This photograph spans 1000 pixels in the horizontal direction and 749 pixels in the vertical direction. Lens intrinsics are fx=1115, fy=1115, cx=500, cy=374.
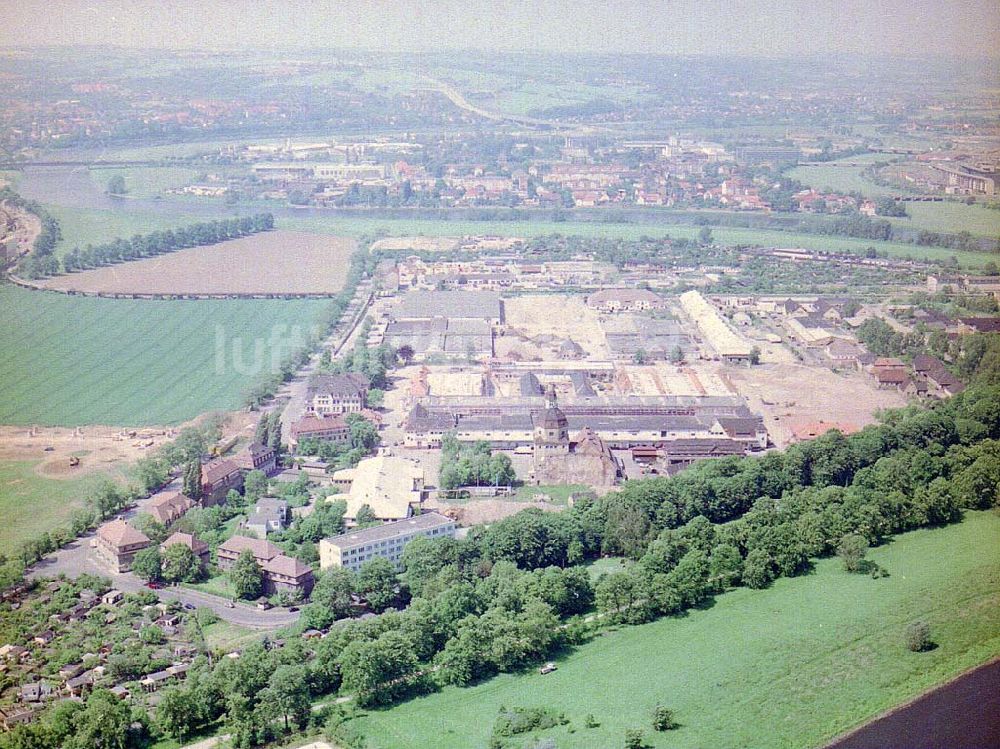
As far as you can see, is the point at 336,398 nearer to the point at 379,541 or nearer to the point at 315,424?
the point at 315,424

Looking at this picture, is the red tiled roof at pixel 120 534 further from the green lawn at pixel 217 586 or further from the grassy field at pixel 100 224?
the grassy field at pixel 100 224

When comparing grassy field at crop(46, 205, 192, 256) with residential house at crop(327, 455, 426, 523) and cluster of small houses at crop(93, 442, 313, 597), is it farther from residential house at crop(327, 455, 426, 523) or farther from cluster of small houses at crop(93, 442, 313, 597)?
residential house at crop(327, 455, 426, 523)

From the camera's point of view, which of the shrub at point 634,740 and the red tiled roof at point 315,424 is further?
the red tiled roof at point 315,424

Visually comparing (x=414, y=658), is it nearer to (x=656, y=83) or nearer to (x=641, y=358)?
(x=641, y=358)

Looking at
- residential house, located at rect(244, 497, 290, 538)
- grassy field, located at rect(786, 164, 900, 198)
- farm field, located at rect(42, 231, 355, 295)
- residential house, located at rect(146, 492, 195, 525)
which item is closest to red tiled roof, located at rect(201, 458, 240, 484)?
residential house, located at rect(146, 492, 195, 525)

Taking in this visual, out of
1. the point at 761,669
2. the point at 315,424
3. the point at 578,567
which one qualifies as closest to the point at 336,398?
the point at 315,424

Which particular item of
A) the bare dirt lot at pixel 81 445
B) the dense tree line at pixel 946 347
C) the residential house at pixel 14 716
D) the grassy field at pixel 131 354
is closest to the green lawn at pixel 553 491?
the bare dirt lot at pixel 81 445

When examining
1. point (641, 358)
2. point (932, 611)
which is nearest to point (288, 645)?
point (932, 611)
